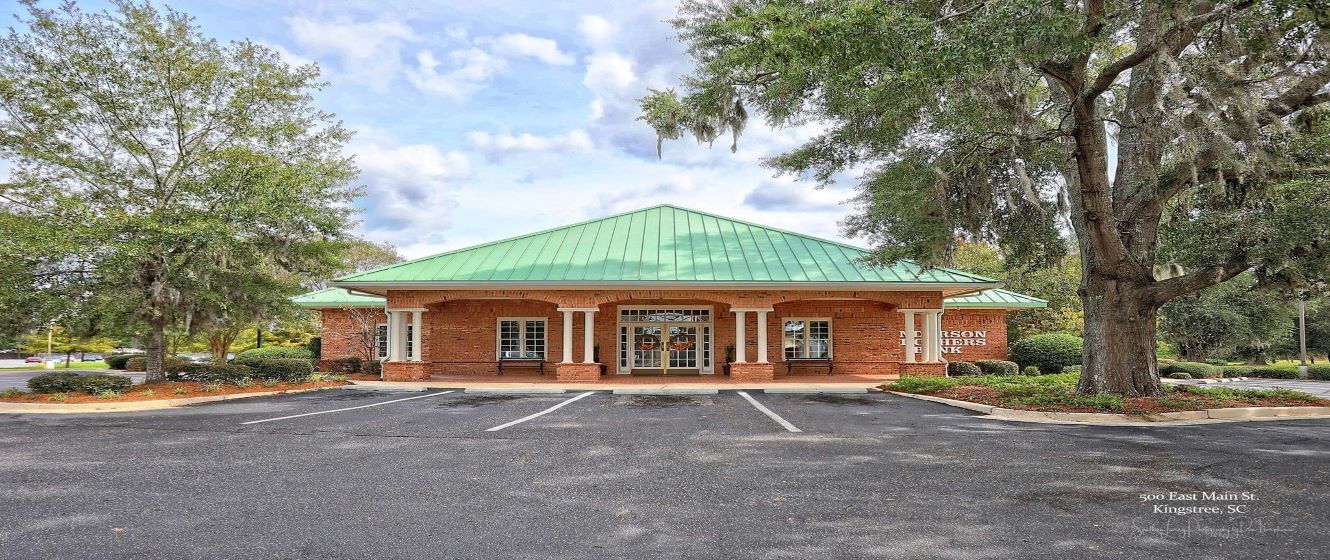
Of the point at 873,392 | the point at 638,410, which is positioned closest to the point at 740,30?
the point at 638,410

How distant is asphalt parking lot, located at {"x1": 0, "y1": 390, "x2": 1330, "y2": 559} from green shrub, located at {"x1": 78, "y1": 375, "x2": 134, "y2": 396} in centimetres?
405

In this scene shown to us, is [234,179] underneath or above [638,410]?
above

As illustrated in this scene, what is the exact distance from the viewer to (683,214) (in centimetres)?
2217

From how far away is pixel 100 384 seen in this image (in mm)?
13188

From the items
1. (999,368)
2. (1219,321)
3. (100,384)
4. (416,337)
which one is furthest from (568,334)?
(1219,321)

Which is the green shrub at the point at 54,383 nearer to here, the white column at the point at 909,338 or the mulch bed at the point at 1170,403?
the mulch bed at the point at 1170,403

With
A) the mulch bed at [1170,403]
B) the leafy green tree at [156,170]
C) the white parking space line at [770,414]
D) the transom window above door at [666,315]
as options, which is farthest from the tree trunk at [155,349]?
the mulch bed at [1170,403]

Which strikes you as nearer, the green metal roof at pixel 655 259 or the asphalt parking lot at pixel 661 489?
the asphalt parking lot at pixel 661 489

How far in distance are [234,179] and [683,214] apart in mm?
12819

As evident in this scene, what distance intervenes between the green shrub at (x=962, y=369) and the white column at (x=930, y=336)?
143 centimetres

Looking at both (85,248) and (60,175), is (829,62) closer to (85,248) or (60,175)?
(85,248)

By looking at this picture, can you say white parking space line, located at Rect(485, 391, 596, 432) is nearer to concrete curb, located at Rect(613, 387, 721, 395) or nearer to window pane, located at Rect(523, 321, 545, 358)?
concrete curb, located at Rect(613, 387, 721, 395)

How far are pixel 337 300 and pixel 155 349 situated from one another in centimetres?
730

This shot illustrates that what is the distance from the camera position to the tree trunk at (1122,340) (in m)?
10.8
